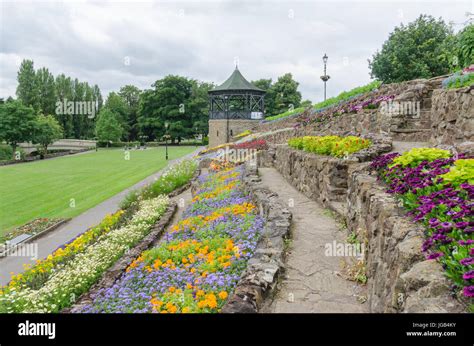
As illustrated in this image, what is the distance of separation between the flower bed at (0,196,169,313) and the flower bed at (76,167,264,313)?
0.89m

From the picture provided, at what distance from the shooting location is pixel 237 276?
443 cm

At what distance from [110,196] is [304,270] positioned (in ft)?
55.3

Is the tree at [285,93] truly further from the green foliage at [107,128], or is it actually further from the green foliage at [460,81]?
the green foliage at [460,81]

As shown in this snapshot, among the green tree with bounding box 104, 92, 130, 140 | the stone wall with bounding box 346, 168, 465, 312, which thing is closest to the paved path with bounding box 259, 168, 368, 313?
the stone wall with bounding box 346, 168, 465, 312

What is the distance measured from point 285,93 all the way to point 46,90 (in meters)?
44.5

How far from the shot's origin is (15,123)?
45.1m

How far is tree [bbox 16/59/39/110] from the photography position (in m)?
60.0

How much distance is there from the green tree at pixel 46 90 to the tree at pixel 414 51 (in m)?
59.2

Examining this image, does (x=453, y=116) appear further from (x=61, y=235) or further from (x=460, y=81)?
(x=61, y=235)

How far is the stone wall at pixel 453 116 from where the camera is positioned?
6.51 meters

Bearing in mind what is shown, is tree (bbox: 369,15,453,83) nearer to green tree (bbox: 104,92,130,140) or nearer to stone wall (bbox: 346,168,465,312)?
stone wall (bbox: 346,168,465,312)

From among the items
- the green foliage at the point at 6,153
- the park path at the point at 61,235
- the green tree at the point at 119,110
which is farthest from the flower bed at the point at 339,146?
the green tree at the point at 119,110
